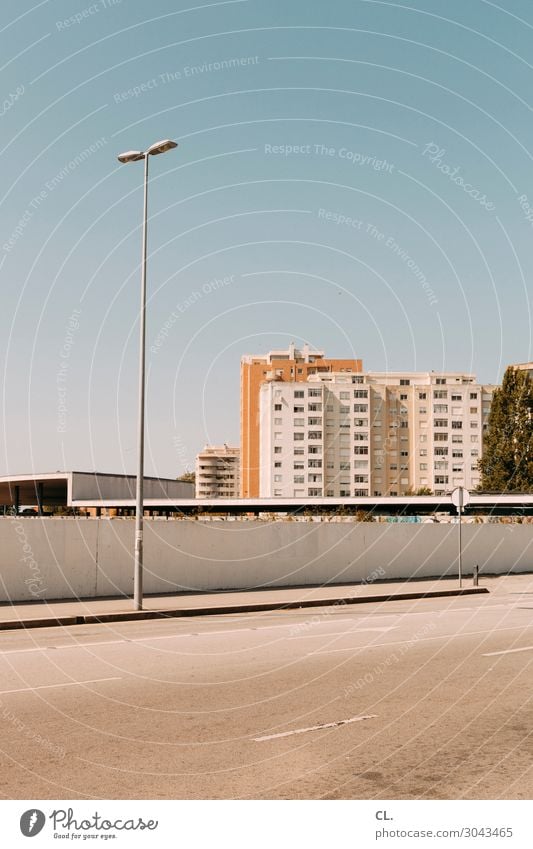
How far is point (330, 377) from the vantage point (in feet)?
505

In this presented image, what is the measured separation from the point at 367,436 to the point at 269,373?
101 ft

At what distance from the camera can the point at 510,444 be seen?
91938 mm

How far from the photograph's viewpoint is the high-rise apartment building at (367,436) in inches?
5531

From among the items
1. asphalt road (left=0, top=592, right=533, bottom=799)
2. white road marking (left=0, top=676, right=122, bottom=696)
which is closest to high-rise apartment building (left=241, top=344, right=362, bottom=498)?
asphalt road (left=0, top=592, right=533, bottom=799)

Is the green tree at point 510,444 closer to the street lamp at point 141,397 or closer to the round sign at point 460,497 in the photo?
the round sign at point 460,497

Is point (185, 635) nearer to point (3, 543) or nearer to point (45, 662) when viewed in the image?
point (45, 662)

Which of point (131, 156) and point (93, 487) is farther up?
point (131, 156)

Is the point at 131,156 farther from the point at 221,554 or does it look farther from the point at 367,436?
the point at 367,436

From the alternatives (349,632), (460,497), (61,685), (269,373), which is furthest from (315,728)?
(269,373)

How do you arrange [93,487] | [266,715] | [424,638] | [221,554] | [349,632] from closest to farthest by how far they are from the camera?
[266,715], [424,638], [349,632], [221,554], [93,487]

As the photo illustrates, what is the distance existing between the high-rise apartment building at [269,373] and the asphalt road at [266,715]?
148 meters

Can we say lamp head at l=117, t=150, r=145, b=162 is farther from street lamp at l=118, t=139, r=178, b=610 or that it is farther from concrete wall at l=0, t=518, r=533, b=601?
concrete wall at l=0, t=518, r=533, b=601
